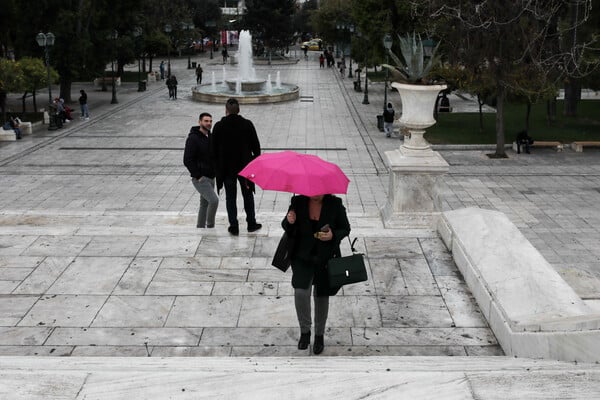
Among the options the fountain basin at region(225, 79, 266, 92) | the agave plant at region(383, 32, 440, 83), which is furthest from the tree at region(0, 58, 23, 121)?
the agave plant at region(383, 32, 440, 83)

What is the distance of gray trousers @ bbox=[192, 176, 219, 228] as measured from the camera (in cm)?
898

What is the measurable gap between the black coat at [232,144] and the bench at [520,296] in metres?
2.64

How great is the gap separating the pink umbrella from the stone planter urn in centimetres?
381

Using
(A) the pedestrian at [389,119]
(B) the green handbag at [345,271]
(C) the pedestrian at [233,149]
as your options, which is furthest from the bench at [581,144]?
(B) the green handbag at [345,271]

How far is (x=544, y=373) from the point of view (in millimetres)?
4488

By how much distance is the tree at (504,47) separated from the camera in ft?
68.3

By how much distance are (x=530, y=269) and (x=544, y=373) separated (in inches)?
69.9

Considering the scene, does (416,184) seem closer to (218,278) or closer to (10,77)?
(218,278)

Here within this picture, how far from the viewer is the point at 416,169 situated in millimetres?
9227

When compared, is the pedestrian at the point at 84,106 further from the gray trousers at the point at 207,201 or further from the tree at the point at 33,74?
the gray trousers at the point at 207,201

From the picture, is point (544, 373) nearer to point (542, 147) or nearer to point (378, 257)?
point (378, 257)

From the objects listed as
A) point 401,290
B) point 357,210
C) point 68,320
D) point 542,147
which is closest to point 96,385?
point 68,320

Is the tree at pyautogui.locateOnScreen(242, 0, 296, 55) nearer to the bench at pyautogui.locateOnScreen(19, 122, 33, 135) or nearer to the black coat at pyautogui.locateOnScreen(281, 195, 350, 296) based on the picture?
the bench at pyautogui.locateOnScreen(19, 122, 33, 135)

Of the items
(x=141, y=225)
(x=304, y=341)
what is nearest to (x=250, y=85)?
(x=141, y=225)
